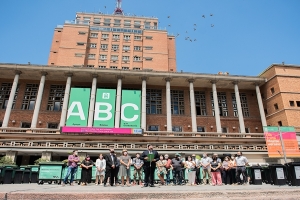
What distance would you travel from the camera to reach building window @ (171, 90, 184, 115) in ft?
110

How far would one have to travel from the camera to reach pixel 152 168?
1012cm

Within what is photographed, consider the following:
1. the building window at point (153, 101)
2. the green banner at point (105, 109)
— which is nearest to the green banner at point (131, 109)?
the green banner at point (105, 109)

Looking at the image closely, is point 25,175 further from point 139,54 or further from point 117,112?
point 139,54

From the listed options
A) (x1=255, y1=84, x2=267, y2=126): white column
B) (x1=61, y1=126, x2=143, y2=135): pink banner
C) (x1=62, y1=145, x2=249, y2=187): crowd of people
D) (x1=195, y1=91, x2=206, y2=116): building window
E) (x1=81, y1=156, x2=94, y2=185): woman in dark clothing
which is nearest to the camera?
(x1=62, y1=145, x2=249, y2=187): crowd of people

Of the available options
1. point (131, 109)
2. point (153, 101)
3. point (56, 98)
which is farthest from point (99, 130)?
point (56, 98)

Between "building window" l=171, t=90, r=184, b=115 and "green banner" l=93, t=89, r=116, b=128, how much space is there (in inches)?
372

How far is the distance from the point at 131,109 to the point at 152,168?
18.3 metres

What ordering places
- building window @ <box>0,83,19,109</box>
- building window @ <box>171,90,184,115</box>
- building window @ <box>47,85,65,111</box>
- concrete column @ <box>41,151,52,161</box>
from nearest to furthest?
concrete column @ <box>41,151,52,161</box>
building window @ <box>0,83,19,109</box>
building window @ <box>47,85,65,111</box>
building window @ <box>171,90,184,115</box>

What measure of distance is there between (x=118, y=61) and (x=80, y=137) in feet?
94.1

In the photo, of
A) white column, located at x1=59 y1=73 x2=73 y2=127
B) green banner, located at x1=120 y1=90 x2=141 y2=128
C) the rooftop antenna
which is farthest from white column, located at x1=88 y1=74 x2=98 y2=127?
the rooftop antenna

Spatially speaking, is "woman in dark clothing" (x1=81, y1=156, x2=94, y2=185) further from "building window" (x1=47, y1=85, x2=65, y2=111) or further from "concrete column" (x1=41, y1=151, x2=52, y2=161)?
"building window" (x1=47, y1=85, x2=65, y2=111)

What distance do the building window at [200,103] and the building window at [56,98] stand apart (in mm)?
19479

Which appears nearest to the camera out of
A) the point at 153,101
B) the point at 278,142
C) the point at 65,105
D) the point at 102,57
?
the point at 278,142

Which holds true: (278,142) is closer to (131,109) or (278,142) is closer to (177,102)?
(177,102)
